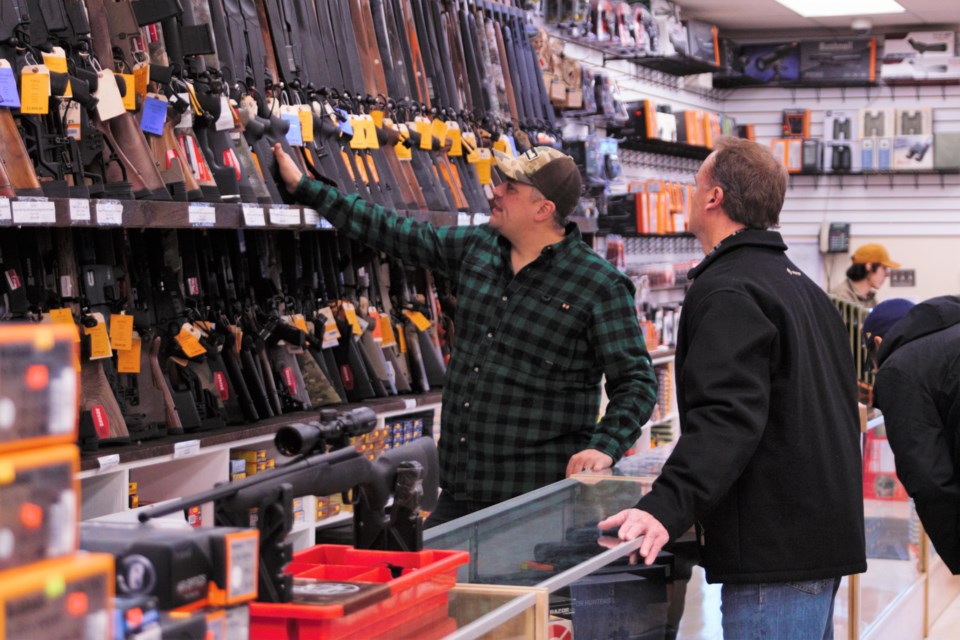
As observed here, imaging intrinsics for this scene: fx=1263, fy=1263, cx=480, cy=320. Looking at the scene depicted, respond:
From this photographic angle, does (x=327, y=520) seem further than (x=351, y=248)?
No

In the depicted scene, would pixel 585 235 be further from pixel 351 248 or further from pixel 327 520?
pixel 327 520

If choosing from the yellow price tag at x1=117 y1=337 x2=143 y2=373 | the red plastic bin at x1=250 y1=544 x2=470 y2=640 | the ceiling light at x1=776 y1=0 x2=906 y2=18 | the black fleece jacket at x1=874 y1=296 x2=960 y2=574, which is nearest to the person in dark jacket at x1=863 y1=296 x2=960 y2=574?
the black fleece jacket at x1=874 y1=296 x2=960 y2=574

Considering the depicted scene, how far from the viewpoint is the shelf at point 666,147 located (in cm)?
853

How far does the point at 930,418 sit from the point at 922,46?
25.3 feet

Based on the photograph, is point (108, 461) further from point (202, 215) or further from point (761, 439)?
point (761, 439)

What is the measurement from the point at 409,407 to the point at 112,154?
1637 mm

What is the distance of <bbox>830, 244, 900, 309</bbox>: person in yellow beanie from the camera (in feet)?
29.0

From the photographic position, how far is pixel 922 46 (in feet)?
33.1

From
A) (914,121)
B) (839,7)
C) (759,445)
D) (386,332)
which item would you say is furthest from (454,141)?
(914,121)

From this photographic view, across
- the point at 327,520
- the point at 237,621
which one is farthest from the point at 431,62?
the point at 237,621

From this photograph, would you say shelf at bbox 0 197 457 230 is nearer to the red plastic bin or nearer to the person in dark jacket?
the red plastic bin

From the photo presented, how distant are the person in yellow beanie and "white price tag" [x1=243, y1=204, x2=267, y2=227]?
5.93 metres

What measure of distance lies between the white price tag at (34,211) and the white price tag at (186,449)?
2.79ft

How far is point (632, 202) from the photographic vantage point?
25.9 feet
